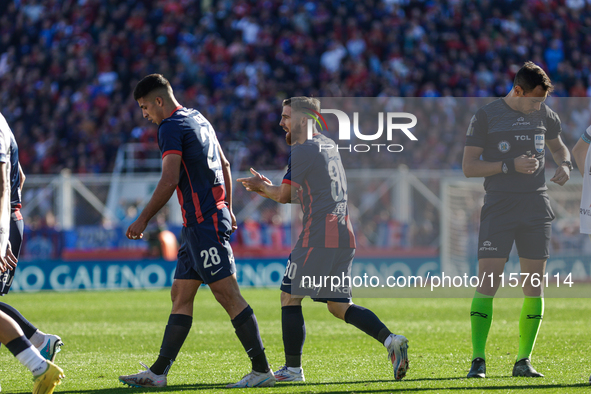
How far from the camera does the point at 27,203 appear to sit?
1716cm

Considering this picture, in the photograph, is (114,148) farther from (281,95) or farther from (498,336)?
(498,336)

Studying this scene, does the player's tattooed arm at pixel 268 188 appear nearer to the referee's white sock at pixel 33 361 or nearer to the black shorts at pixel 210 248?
the black shorts at pixel 210 248

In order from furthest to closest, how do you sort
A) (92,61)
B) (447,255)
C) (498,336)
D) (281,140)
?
1. (92,61)
2. (281,140)
3. (447,255)
4. (498,336)

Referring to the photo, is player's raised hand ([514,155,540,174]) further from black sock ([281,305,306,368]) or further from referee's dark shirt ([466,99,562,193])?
black sock ([281,305,306,368])

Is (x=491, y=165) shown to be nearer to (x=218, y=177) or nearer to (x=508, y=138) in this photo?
(x=508, y=138)

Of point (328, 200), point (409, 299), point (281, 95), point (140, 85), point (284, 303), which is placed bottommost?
point (409, 299)

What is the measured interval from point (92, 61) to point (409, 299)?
15016mm

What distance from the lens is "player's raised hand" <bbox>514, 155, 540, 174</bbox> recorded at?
5.14 m

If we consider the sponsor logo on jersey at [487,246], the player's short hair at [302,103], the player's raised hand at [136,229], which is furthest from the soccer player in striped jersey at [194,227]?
the sponsor logo on jersey at [487,246]

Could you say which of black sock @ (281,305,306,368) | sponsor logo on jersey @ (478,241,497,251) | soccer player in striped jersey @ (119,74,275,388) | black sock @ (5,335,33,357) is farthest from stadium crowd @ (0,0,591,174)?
black sock @ (5,335,33,357)

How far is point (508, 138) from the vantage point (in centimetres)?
529

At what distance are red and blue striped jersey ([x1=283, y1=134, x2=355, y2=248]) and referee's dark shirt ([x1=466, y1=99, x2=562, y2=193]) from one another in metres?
1.04

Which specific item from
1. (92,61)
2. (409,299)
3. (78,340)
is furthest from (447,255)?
(92,61)

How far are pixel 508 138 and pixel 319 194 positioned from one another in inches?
56.2
